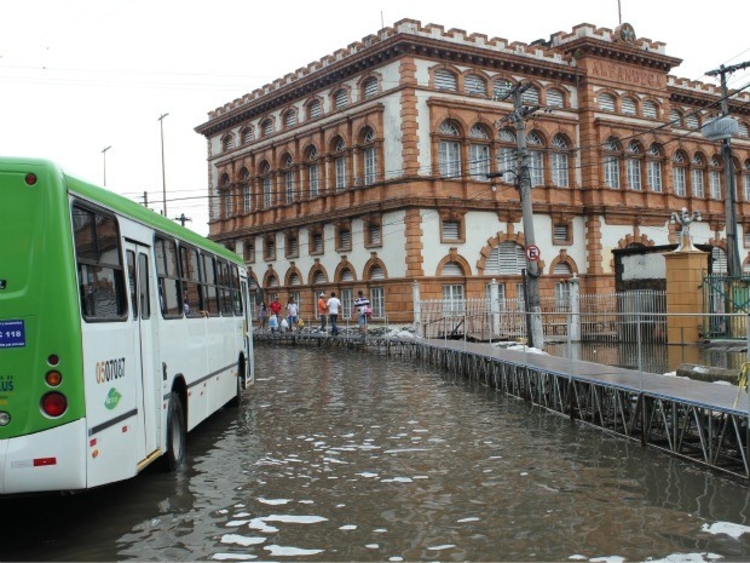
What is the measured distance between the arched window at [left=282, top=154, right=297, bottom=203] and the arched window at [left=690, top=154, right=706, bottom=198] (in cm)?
2396

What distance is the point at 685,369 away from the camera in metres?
12.5

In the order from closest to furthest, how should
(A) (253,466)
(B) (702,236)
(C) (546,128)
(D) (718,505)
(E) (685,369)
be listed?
(D) (718,505), (A) (253,466), (E) (685,369), (C) (546,128), (B) (702,236)

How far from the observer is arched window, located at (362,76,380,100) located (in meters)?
38.6

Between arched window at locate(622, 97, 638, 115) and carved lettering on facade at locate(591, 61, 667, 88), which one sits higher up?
carved lettering on facade at locate(591, 61, 667, 88)

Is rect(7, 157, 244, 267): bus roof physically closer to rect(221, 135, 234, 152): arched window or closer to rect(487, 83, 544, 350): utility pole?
rect(487, 83, 544, 350): utility pole

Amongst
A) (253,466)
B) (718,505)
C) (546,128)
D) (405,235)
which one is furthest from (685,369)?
(546,128)

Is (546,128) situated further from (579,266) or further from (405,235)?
(405,235)

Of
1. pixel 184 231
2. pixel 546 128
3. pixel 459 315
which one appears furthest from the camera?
pixel 546 128

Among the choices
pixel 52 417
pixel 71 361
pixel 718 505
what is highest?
pixel 71 361

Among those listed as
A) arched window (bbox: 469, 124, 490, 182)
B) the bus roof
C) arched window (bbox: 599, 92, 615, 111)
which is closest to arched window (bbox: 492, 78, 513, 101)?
arched window (bbox: 469, 124, 490, 182)

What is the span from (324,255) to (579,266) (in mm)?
13436

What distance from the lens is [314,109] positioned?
4291 centimetres

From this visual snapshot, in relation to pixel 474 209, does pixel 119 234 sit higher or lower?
lower

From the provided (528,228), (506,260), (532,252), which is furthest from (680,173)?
(532,252)
